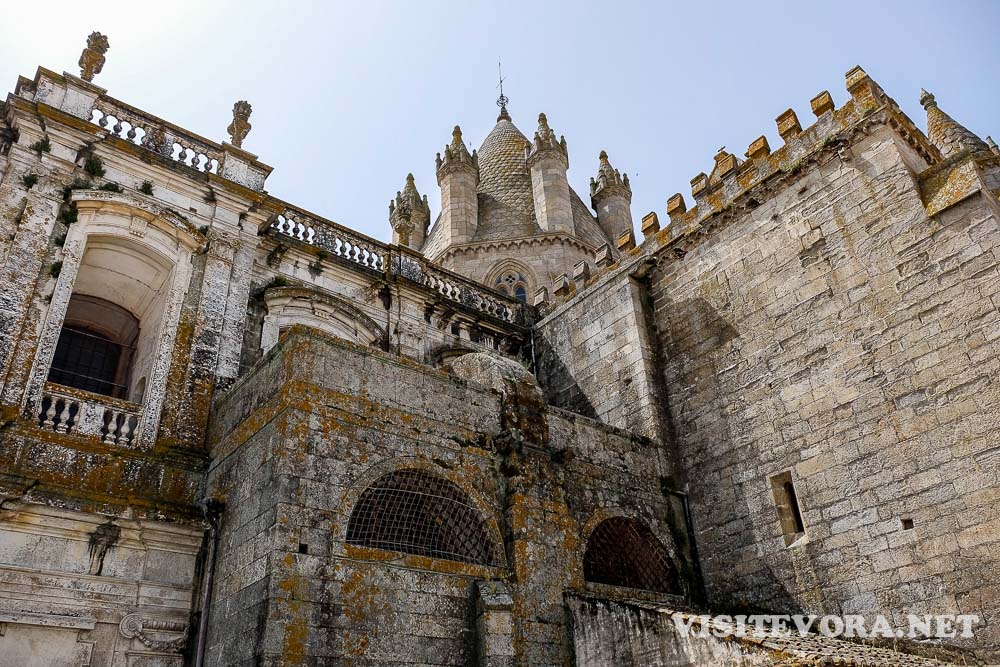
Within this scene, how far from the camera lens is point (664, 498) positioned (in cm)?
1104

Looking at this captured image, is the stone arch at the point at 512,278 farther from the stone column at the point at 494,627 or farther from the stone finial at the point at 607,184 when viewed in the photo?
the stone column at the point at 494,627

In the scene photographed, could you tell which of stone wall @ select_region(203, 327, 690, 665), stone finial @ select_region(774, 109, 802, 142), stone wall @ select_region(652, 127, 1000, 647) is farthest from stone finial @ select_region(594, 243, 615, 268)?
stone wall @ select_region(203, 327, 690, 665)

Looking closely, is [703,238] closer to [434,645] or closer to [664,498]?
[664,498]

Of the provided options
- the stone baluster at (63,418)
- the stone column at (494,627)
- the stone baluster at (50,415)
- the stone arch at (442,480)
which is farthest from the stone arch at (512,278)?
the stone column at (494,627)

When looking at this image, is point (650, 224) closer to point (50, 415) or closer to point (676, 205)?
point (676, 205)

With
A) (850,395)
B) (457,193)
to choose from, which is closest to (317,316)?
(850,395)

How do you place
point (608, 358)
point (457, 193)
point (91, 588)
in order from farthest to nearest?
1. point (457, 193)
2. point (608, 358)
3. point (91, 588)

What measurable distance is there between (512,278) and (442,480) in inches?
585

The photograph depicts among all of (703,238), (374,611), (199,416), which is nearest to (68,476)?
(199,416)

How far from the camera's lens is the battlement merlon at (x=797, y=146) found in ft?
34.7

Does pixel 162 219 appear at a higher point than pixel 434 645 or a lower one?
higher

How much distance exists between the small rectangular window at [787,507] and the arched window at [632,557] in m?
1.68

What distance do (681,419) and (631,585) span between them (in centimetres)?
280

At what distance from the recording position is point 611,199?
1061 inches
